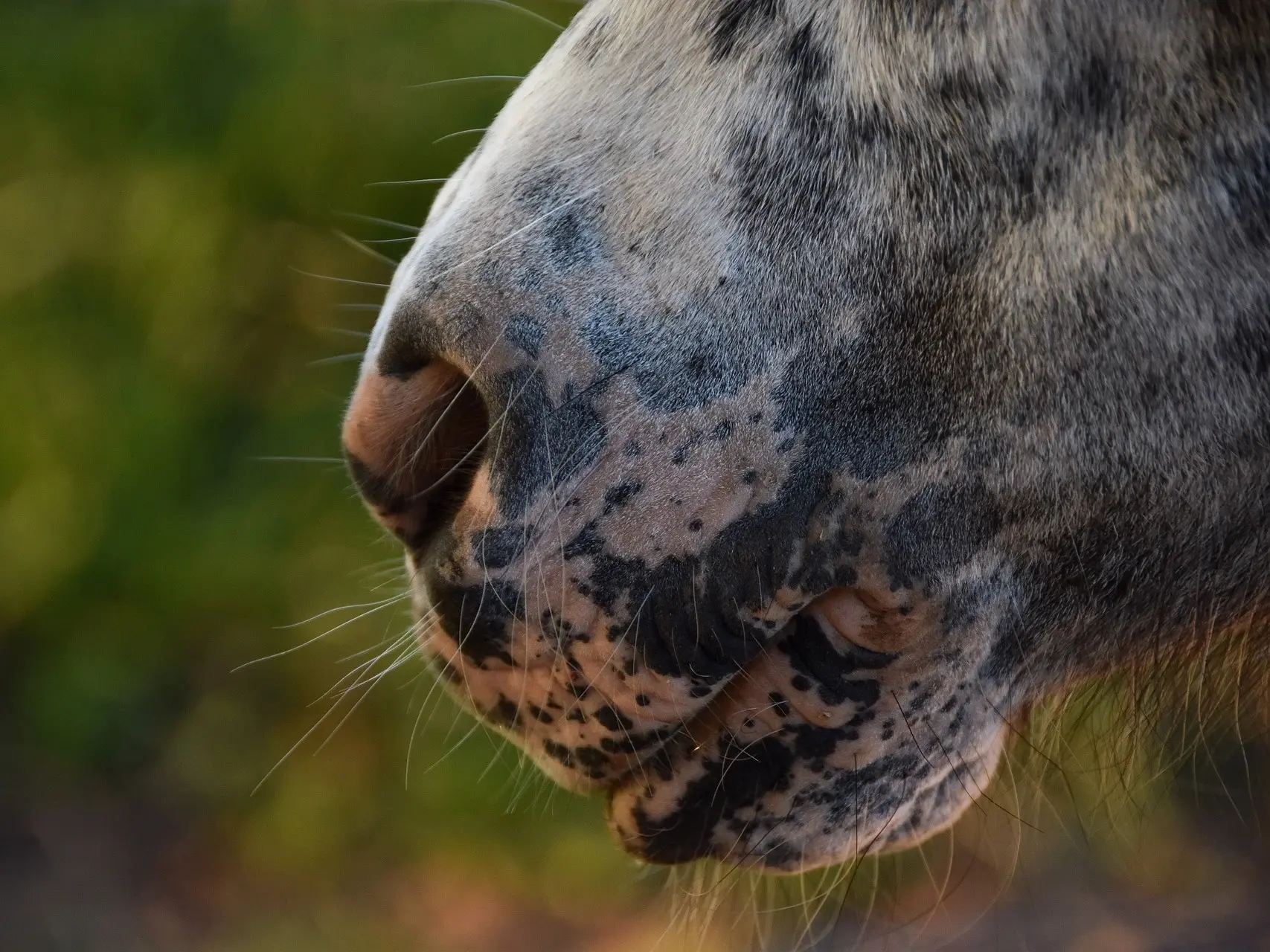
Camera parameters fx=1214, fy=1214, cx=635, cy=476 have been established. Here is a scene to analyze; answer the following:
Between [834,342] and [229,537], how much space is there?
1.91m

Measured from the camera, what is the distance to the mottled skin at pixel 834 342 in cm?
64

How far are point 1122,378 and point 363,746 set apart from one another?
1.95m

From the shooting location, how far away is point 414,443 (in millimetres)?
727

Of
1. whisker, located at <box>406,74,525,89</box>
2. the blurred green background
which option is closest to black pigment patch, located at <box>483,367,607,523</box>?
whisker, located at <box>406,74,525,89</box>

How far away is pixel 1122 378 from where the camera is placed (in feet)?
2.22

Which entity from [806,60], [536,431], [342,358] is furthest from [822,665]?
[342,358]

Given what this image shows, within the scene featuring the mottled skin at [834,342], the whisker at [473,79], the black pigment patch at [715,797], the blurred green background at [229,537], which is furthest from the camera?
the blurred green background at [229,537]

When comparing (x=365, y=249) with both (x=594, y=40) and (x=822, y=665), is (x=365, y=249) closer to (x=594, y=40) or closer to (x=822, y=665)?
(x=594, y=40)

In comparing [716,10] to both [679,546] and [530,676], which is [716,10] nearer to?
[679,546]

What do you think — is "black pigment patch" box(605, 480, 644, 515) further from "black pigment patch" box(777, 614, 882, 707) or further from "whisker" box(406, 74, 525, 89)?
"whisker" box(406, 74, 525, 89)

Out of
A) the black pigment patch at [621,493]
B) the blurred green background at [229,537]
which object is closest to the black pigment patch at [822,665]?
the black pigment patch at [621,493]

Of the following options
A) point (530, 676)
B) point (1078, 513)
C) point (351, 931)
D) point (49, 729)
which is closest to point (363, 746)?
point (351, 931)

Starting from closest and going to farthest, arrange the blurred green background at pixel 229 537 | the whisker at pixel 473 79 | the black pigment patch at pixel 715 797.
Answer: the black pigment patch at pixel 715 797 < the whisker at pixel 473 79 < the blurred green background at pixel 229 537

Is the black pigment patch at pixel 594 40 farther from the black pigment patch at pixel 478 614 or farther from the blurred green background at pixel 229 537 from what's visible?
the blurred green background at pixel 229 537
